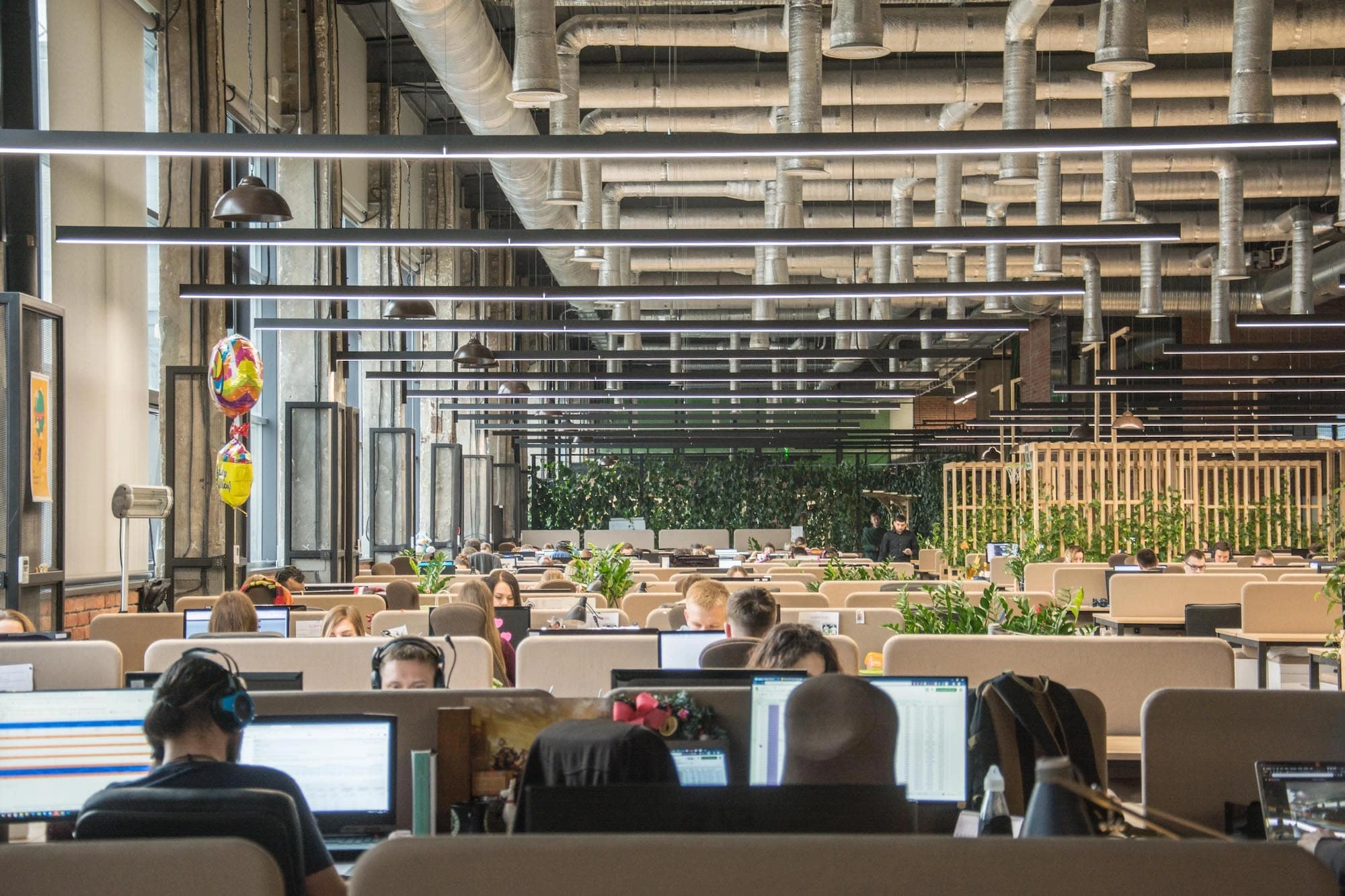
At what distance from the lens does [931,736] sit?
392 cm

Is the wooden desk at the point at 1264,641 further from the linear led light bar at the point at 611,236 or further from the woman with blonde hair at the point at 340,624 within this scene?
the woman with blonde hair at the point at 340,624

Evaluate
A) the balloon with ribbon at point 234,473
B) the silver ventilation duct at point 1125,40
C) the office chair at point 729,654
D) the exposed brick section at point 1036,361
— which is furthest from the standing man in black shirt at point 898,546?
the office chair at point 729,654

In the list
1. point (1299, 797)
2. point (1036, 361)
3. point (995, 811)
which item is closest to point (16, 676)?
point (995, 811)

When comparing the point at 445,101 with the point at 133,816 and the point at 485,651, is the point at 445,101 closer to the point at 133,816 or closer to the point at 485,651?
the point at 485,651

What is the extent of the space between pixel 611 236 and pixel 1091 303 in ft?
29.7

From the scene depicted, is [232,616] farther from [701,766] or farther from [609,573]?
[609,573]

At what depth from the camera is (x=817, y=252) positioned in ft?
62.1

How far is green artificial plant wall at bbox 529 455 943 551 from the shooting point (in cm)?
3594

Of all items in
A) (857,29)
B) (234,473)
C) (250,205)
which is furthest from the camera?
(234,473)

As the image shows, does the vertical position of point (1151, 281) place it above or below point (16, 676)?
above

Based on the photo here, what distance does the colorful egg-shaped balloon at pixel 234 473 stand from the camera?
9891 mm

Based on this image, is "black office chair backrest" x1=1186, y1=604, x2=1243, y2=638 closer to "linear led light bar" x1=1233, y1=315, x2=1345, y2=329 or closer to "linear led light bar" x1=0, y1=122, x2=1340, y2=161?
"linear led light bar" x1=1233, y1=315, x2=1345, y2=329

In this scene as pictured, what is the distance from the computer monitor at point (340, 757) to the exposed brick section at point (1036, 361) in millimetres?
18610

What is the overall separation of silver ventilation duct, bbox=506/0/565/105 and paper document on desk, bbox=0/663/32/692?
5075mm
